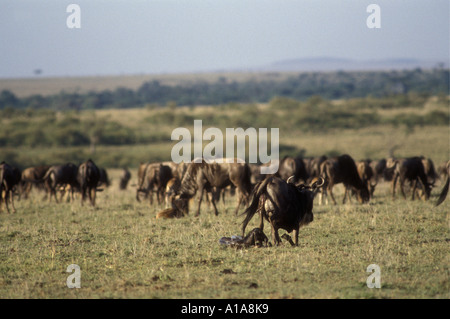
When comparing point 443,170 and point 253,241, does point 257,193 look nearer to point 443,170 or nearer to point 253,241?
point 253,241

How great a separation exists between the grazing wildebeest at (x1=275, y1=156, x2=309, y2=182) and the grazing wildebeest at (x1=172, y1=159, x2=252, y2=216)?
3402 mm

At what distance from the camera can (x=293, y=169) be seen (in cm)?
1848

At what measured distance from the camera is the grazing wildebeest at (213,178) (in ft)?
50.2

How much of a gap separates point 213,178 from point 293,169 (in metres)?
3.91

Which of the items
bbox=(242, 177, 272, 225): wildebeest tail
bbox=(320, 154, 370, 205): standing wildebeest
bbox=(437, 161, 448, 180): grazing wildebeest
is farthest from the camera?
bbox=(437, 161, 448, 180): grazing wildebeest

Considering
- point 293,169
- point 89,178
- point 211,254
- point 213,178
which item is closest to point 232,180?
point 213,178

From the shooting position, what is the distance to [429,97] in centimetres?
8344

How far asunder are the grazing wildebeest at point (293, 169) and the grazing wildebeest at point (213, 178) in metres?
3.40

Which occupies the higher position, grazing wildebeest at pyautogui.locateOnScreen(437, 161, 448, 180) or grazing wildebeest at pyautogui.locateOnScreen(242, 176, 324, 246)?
grazing wildebeest at pyautogui.locateOnScreen(242, 176, 324, 246)

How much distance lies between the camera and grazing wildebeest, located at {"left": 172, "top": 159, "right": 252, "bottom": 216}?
1529 cm

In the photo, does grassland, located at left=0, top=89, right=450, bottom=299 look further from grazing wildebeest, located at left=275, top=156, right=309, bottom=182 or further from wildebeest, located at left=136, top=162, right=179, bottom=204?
grazing wildebeest, located at left=275, top=156, right=309, bottom=182

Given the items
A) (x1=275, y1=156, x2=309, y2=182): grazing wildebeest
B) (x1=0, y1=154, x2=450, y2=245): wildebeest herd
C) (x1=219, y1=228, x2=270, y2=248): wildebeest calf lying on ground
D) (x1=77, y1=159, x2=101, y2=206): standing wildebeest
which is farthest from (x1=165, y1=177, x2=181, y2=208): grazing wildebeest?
(x1=219, y1=228, x2=270, y2=248): wildebeest calf lying on ground
